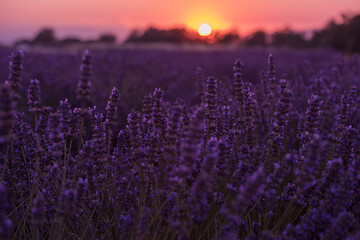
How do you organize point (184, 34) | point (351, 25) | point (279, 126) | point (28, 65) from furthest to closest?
point (184, 34)
point (351, 25)
point (28, 65)
point (279, 126)

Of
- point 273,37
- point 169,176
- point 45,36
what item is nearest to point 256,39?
point 273,37

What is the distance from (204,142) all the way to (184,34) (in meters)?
58.1

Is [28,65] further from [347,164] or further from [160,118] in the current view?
[347,164]

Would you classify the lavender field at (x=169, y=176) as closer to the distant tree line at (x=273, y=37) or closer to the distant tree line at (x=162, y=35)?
the distant tree line at (x=273, y=37)

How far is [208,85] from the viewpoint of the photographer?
2275mm

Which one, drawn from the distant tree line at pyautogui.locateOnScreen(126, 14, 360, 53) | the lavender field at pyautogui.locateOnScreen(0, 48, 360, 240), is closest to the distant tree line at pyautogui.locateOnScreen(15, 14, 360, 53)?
the distant tree line at pyautogui.locateOnScreen(126, 14, 360, 53)

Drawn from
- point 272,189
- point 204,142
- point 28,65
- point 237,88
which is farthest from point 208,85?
point 28,65

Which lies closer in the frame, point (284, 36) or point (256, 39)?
point (284, 36)

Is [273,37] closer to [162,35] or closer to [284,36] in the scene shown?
[284,36]

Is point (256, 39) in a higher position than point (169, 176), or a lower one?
higher

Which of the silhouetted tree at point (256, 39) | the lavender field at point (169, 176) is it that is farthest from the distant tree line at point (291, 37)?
the lavender field at point (169, 176)

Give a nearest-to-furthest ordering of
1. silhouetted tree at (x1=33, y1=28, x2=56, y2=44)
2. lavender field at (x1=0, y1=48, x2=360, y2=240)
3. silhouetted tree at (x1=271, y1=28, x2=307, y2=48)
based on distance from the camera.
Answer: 1. lavender field at (x1=0, y1=48, x2=360, y2=240)
2. silhouetted tree at (x1=271, y1=28, x2=307, y2=48)
3. silhouetted tree at (x1=33, y1=28, x2=56, y2=44)

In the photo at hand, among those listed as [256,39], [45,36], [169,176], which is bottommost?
[169,176]

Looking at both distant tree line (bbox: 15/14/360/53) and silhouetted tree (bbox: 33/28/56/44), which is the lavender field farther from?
silhouetted tree (bbox: 33/28/56/44)
